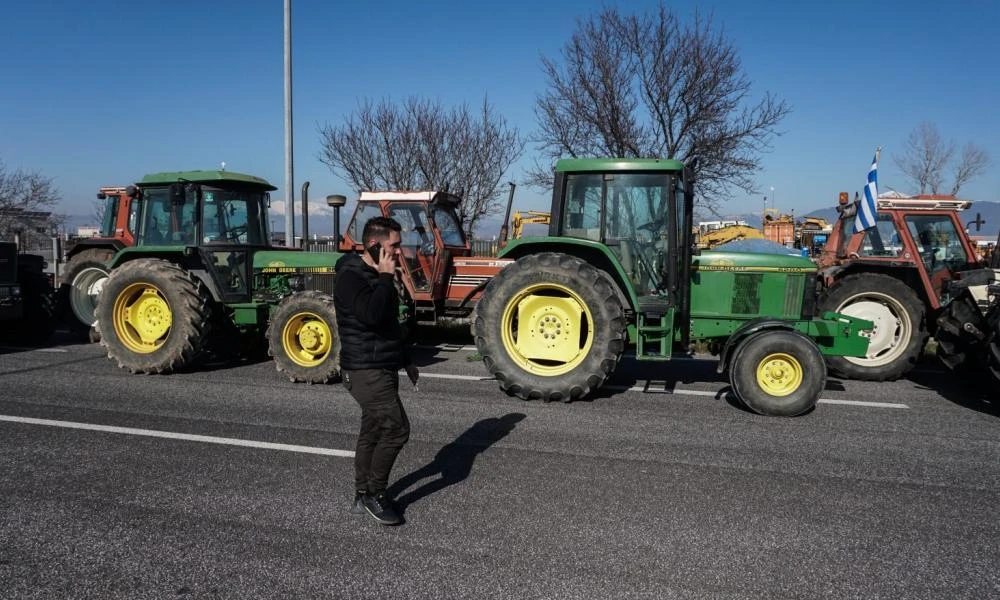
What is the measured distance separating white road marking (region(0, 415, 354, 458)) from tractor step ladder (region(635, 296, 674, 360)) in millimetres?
3152

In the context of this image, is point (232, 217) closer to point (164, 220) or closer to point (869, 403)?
point (164, 220)

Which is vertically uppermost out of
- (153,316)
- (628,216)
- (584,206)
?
(584,206)

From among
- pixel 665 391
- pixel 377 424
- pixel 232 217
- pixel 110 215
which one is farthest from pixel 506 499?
pixel 110 215

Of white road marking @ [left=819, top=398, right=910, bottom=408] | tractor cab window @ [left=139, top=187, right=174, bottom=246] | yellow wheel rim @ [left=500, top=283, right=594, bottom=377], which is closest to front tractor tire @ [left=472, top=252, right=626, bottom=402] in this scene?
yellow wheel rim @ [left=500, top=283, right=594, bottom=377]

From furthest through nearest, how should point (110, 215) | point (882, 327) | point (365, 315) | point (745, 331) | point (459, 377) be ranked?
point (110, 215) → point (882, 327) → point (459, 377) → point (745, 331) → point (365, 315)

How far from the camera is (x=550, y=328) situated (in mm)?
7051

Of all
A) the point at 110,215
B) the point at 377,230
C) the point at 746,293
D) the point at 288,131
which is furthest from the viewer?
the point at 288,131

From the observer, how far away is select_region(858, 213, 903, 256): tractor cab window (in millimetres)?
8602

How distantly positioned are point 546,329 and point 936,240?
5277mm

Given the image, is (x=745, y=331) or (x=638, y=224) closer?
(x=745, y=331)

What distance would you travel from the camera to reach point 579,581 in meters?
3.25

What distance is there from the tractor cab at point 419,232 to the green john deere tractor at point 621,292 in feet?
9.26

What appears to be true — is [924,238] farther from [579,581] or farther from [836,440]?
[579,581]

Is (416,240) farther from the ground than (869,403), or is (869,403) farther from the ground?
(416,240)
